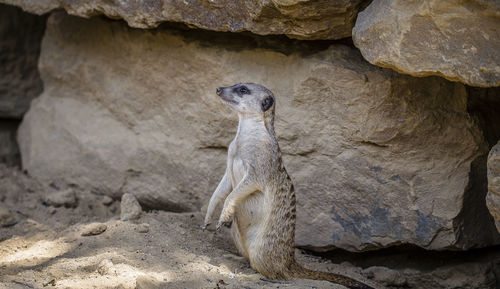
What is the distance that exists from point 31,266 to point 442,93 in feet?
8.01

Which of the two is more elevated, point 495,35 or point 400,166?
point 495,35

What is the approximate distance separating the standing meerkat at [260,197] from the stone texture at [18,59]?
2.47 meters

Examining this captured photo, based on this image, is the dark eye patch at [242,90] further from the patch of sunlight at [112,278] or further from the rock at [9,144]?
the rock at [9,144]

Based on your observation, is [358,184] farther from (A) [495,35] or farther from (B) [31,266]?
(B) [31,266]

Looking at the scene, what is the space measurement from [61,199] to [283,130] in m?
1.69

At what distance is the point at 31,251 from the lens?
328 cm

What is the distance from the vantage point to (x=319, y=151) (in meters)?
3.62

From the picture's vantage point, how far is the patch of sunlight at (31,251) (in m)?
3.10

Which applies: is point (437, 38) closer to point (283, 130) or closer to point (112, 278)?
point (283, 130)

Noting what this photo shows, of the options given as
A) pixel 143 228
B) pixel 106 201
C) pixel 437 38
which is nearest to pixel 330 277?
pixel 143 228

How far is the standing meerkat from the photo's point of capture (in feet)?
10.4

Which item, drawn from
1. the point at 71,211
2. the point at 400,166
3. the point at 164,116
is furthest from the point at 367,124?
the point at 71,211

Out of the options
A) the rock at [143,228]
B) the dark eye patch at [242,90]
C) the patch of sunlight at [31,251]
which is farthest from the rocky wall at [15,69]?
the dark eye patch at [242,90]

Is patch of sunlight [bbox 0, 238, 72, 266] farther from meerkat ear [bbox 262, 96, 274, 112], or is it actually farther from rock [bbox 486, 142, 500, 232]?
rock [bbox 486, 142, 500, 232]
